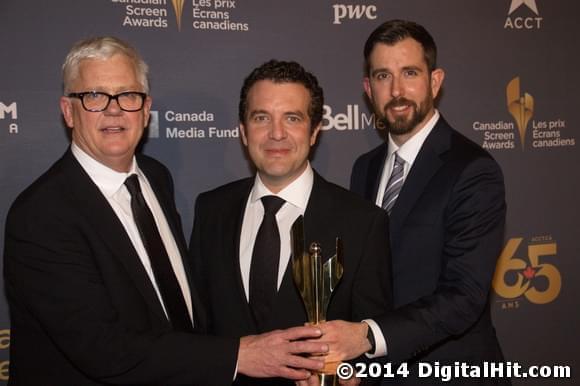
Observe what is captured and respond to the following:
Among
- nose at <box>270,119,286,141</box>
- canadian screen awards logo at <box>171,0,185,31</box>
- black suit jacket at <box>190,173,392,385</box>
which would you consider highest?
canadian screen awards logo at <box>171,0,185,31</box>

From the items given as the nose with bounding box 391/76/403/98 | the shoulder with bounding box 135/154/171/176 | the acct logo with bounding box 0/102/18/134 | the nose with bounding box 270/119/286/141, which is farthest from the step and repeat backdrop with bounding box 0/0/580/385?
the nose with bounding box 270/119/286/141

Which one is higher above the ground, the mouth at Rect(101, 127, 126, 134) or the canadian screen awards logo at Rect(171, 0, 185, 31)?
the canadian screen awards logo at Rect(171, 0, 185, 31)

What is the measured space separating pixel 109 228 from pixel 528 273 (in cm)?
308

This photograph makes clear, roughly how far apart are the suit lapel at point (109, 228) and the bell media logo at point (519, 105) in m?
2.88

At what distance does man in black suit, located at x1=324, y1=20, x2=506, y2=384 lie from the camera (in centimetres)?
225

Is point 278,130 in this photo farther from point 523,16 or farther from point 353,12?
point 523,16

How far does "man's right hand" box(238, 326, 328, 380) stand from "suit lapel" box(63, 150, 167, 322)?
0.37m

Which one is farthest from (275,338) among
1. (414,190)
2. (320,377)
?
(414,190)

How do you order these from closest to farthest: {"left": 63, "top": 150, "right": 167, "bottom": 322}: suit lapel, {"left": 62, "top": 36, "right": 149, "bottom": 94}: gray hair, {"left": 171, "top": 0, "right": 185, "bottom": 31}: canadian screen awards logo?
1. {"left": 63, "top": 150, "right": 167, "bottom": 322}: suit lapel
2. {"left": 62, "top": 36, "right": 149, "bottom": 94}: gray hair
3. {"left": 171, "top": 0, "right": 185, "bottom": 31}: canadian screen awards logo

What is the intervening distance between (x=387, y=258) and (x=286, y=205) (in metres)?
0.45

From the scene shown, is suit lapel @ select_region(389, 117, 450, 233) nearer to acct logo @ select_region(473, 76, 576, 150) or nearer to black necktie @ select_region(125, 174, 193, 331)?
black necktie @ select_region(125, 174, 193, 331)

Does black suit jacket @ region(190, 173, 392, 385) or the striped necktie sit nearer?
black suit jacket @ region(190, 173, 392, 385)

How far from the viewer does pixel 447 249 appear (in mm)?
2383

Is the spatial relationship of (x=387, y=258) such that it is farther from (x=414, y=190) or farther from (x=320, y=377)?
(x=320, y=377)
